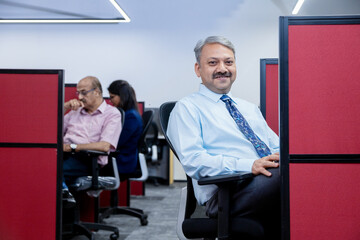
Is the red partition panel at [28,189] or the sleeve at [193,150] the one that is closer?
the sleeve at [193,150]

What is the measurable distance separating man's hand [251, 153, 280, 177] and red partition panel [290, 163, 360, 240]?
0.14m

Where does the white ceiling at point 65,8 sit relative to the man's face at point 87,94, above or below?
above

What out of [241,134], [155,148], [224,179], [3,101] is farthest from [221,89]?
[155,148]

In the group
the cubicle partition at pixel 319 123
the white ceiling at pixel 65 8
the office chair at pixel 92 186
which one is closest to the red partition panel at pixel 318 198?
the cubicle partition at pixel 319 123

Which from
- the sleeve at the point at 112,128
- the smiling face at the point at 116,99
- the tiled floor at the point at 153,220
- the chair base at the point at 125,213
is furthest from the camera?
the smiling face at the point at 116,99

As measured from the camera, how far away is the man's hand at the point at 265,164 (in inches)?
49.1

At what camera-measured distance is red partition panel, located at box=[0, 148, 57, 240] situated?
2.00 m

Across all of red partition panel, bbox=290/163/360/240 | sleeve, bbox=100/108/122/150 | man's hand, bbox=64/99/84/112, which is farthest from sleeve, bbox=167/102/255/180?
man's hand, bbox=64/99/84/112

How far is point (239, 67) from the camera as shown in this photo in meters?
6.14

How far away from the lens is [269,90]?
223cm

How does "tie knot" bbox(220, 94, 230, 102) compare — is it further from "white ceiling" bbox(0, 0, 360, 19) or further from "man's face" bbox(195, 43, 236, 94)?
"white ceiling" bbox(0, 0, 360, 19)

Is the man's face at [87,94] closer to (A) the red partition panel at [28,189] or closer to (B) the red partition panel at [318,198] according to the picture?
(A) the red partition panel at [28,189]

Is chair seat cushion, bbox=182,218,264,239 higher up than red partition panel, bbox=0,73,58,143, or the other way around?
red partition panel, bbox=0,73,58,143

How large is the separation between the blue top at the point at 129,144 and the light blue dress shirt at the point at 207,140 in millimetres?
1615
